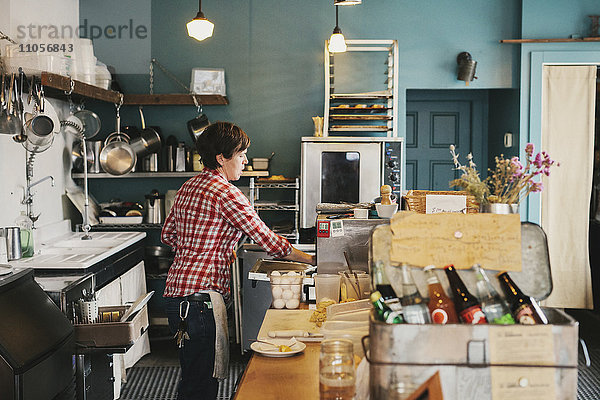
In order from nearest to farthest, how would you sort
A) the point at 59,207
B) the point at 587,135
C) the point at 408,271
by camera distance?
the point at 408,271
the point at 59,207
the point at 587,135

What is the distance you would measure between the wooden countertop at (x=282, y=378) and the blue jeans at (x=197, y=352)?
84cm

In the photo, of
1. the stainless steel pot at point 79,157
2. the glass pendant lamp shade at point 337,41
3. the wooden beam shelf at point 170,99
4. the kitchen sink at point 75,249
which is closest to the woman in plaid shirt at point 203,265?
the kitchen sink at point 75,249

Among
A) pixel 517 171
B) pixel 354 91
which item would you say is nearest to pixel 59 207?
pixel 354 91

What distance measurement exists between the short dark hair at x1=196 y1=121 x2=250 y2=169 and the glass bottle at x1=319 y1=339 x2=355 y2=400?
5.24 ft

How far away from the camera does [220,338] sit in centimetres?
278

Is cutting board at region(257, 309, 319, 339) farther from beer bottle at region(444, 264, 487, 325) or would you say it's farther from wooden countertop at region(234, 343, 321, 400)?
beer bottle at region(444, 264, 487, 325)

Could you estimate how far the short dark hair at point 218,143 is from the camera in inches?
112

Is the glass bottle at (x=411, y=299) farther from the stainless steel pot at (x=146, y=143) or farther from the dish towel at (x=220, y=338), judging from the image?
the stainless steel pot at (x=146, y=143)

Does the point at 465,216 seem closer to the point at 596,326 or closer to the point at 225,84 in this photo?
the point at 225,84

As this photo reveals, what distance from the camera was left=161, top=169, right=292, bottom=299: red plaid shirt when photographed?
2697 mm

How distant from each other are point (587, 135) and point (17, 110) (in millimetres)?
4365

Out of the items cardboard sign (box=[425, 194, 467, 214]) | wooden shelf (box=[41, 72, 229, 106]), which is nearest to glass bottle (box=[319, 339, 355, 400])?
cardboard sign (box=[425, 194, 467, 214])

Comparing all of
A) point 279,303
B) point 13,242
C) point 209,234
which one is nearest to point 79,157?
point 13,242

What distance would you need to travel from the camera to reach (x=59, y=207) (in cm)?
475
